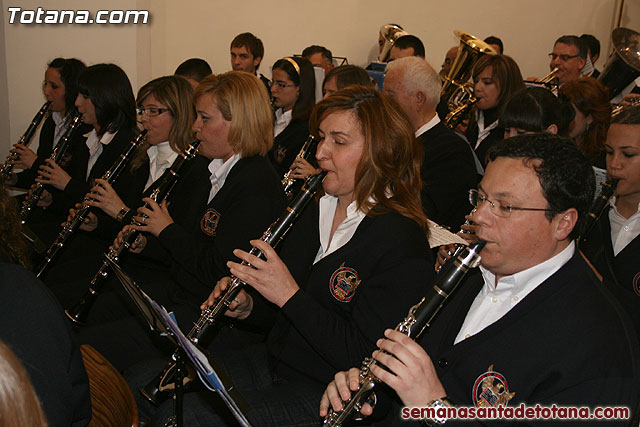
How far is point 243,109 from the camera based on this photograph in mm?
3035

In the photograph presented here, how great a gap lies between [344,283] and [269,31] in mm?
6174

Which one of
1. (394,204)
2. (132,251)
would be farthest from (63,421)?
(132,251)

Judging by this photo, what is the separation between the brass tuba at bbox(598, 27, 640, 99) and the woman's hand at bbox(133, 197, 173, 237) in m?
4.08

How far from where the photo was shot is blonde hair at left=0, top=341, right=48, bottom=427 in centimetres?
90

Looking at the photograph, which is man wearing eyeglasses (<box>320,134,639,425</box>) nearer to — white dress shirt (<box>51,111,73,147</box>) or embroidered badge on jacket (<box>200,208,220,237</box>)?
embroidered badge on jacket (<box>200,208,220,237</box>)

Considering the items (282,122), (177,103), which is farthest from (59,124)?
(177,103)

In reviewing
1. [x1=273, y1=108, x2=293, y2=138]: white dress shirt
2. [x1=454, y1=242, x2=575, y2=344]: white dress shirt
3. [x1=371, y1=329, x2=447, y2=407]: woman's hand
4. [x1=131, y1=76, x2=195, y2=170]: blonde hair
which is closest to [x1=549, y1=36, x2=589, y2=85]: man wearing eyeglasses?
[x1=273, y1=108, x2=293, y2=138]: white dress shirt

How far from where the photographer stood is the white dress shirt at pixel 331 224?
227 cm

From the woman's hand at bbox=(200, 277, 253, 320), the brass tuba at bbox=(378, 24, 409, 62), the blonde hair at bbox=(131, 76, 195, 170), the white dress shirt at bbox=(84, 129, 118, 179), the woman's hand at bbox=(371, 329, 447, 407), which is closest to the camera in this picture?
the woman's hand at bbox=(371, 329, 447, 407)

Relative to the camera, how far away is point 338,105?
7.76ft

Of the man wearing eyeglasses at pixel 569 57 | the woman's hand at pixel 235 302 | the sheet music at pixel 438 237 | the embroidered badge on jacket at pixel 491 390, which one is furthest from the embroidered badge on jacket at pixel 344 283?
the man wearing eyeglasses at pixel 569 57

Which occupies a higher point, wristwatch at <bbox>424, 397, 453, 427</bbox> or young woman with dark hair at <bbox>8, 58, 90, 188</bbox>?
young woman with dark hair at <bbox>8, 58, 90, 188</bbox>

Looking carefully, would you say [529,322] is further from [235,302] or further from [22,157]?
[22,157]

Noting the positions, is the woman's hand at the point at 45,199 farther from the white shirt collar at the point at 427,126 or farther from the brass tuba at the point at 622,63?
the brass tuba at the point at 622,63
